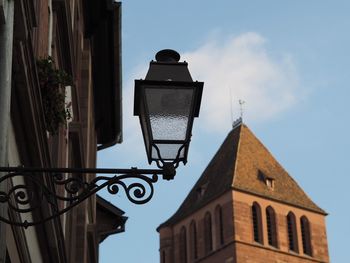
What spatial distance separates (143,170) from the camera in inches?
186

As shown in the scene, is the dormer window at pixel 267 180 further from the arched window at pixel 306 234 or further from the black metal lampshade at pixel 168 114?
the black metal lampshade at pixel 168 114

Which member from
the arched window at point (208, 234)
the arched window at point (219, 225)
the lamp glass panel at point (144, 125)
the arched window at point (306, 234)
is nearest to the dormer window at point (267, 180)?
the arched window at point (306, 234)

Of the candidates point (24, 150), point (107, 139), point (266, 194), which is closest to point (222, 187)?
point (266, 194)

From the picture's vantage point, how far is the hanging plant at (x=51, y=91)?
6.76 meters

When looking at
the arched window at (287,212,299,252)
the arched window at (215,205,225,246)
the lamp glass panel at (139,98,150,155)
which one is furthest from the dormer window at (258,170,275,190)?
the lamp glass panel at (139,98,150,155)

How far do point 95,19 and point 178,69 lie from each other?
26.0 feet

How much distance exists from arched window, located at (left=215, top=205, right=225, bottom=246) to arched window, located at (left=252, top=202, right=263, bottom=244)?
1.87 metres

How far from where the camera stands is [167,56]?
529cm

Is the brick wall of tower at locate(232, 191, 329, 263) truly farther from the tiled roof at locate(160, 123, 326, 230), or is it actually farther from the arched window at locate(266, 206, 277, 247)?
the tiled roof at locate(160, 123, 326, 230)

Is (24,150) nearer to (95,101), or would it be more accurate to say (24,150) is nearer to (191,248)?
(95,101)

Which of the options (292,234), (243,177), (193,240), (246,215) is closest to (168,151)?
(246,215)

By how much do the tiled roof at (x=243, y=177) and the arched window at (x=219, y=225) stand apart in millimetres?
742

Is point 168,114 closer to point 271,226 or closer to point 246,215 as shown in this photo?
point 246,215

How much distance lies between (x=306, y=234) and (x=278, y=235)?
215 cm
